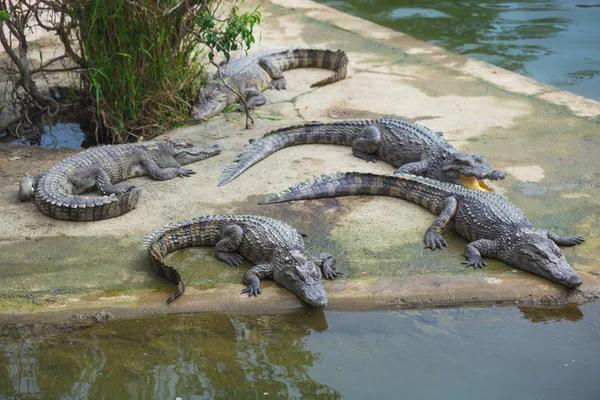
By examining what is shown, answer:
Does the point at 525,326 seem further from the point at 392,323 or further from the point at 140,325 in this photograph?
the point at 140,325

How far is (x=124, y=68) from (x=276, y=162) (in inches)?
68.4

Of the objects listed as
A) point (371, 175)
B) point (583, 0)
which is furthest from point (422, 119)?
point (583, 0)

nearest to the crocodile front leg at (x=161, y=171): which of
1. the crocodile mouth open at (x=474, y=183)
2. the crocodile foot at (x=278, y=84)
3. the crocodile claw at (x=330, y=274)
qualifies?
the crocodile claw at (x=330, y=274)

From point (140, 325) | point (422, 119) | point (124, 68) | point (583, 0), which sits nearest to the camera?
point (140, 325)

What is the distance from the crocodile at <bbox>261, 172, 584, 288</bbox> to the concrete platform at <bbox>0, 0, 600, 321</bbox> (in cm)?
9

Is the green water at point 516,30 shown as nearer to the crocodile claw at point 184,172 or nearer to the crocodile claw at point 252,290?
the crocodile claw at point 184,172

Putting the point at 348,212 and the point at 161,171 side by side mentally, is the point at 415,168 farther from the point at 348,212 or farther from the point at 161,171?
the point at 161,171

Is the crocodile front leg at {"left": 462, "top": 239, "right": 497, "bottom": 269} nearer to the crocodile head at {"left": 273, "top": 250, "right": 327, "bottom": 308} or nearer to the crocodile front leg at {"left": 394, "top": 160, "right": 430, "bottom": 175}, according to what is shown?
the crocodile head at {"left": 273, "top": 250, "right": 327, "bottom": 308}

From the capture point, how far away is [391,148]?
6848 millimetres

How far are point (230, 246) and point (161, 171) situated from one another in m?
1.59

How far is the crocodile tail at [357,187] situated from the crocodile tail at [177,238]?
758mm

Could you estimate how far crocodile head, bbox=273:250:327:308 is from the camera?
4645mm

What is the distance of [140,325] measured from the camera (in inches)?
178

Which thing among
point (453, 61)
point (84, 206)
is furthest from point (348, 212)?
point (453, 61)
